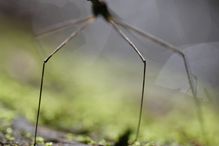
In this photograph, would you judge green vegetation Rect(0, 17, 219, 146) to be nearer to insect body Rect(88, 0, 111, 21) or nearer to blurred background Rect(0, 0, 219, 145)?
blurred background Rect(0, 0, 219, 145)

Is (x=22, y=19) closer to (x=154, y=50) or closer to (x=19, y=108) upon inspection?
(x=154, y=50)

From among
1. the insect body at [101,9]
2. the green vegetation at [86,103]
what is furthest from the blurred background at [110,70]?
the insect body at [101,9]

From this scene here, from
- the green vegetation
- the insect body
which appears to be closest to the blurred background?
the green vegetation

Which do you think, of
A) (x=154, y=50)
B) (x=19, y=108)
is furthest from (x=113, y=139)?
(x=154, y=50)

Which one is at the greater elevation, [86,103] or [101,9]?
[101,9]

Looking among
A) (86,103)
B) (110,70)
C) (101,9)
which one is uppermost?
(110,70)

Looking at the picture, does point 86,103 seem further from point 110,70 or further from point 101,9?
point 110,70

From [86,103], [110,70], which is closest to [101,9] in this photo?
[86,103]

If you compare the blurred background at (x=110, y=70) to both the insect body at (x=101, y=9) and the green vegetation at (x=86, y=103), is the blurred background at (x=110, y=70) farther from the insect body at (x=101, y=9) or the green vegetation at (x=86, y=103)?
the insect body at (x=101, y=9)
